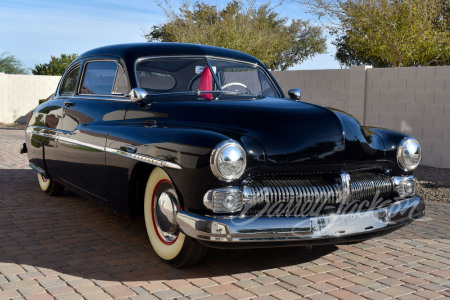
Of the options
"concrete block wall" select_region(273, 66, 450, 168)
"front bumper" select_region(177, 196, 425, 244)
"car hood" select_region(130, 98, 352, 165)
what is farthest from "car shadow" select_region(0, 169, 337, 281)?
"concrete block wall" select_region(273, 66, 450, 168)

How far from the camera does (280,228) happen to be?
352 centimetres

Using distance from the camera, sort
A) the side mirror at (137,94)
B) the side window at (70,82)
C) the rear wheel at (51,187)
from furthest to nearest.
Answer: the rear wheel at (51,187), the side window at (70,82), the side mirror at (137,94)

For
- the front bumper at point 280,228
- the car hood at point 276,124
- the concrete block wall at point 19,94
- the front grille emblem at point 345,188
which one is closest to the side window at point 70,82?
the car hood at point 276,124

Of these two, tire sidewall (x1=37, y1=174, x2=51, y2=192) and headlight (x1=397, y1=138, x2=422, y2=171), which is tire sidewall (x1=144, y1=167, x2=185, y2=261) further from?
tire sidewall (x1=37, y1=174, x2=51, y2=192)

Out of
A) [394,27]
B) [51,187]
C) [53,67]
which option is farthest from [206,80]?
→ [53,67]

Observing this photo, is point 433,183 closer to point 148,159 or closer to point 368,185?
point 368,185

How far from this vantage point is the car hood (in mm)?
3760

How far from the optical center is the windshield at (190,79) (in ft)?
15.3

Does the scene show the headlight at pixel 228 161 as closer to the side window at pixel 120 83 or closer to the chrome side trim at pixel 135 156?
the chrome side trim at pixel 135 156

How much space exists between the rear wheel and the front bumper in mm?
3213

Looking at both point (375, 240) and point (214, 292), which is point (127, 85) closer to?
point (214, 292)

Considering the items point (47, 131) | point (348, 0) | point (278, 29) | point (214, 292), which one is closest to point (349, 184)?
point (214, 292)

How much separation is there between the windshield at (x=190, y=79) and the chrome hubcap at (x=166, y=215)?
100 cm

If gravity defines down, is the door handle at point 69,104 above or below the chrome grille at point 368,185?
above
